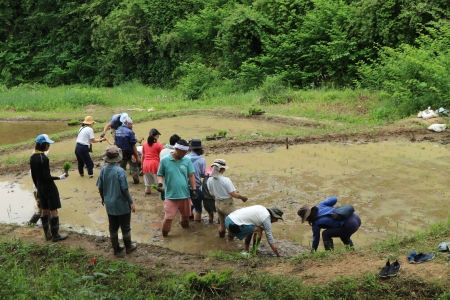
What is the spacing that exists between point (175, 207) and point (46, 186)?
7.13 feet

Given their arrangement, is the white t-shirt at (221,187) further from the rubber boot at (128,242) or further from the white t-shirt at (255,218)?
the rubber boot at (128,242)

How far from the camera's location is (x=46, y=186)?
7.89 meters

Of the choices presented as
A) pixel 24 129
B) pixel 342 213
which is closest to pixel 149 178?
pixel 342 213

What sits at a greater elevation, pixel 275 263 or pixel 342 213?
pixel 342 213

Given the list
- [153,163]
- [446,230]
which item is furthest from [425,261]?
[153,163]

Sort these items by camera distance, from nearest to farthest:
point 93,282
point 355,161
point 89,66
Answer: point 93,282
point 355,161
point 89,66

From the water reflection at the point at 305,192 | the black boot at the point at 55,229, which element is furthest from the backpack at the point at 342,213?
the black boot at the point at 55,229

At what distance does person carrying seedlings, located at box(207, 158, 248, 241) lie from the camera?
26.3ft

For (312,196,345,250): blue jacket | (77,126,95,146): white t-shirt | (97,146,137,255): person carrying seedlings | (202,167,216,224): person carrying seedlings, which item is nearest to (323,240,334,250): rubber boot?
(312,196,345,250): blue jacket

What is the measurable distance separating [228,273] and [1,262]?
11.9 ft

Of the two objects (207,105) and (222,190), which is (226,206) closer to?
(222,190)

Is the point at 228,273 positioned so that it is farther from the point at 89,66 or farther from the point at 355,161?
the point at 89,66

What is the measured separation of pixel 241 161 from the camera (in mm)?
12484

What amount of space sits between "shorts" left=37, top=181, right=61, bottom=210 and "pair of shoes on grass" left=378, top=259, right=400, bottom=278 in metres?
5.17
